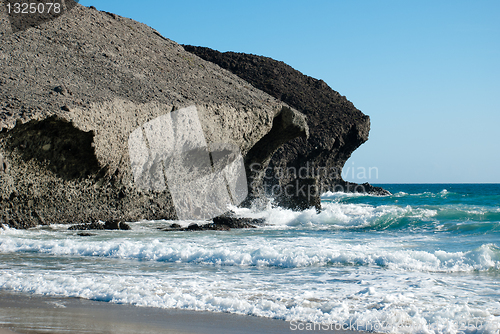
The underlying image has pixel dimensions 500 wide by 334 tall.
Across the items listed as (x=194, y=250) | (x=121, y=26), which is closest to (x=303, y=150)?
(x=121, y=26)

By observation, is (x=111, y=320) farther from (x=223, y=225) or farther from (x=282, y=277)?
(x=223, y=225)

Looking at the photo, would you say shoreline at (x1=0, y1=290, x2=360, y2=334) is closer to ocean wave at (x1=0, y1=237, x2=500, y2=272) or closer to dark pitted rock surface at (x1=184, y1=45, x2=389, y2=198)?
ocean wave at (x1=0, y1=237, x2=500, y2=272)

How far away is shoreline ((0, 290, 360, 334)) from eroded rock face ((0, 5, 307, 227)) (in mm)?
6677

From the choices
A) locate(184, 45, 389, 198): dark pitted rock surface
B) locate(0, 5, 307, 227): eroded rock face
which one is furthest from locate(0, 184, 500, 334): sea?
locate(184, 45, 389, 198): dark pitted rock surface

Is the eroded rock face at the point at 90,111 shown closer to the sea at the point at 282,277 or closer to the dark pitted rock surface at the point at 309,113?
the sea at the point at 282,277

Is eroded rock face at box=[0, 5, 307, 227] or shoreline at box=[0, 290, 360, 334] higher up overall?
eroded rock face at box=[0, 5, 307, 227]

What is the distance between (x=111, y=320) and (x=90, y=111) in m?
8.78

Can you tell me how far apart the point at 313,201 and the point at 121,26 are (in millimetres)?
11261

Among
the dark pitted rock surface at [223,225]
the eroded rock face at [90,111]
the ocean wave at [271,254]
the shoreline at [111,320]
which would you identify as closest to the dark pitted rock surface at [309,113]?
the eroded rock face at [90,111]

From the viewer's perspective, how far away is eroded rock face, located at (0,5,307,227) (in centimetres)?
1088

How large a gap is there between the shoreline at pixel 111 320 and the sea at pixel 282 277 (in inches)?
8.2

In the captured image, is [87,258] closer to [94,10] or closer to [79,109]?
[79,109]

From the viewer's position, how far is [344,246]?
8781 mm

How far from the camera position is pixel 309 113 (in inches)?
1794
